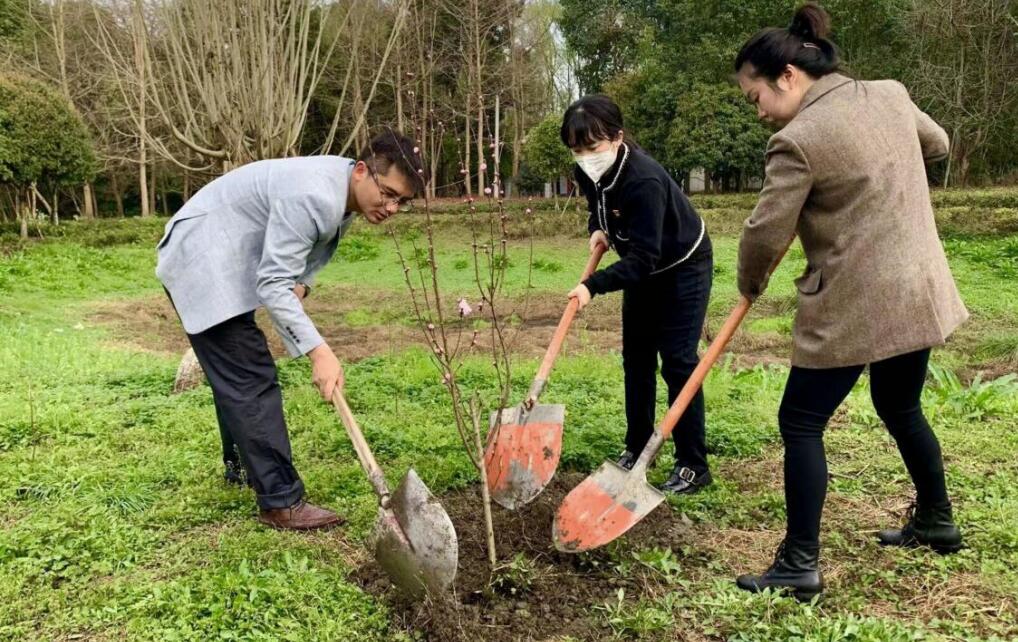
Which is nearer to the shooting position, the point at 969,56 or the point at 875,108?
the point at 875,108

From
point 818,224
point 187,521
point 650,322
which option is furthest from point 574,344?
point 818,224

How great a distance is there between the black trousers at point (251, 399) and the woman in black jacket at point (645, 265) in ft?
4.12

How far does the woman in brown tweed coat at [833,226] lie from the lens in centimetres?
225

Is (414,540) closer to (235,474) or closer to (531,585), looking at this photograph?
(531,585)

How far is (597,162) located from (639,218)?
27cm

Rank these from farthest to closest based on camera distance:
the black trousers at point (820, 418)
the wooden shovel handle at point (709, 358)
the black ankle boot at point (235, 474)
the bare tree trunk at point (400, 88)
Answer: the bare tree trunk at point (400, 88), the black ankle boot at point (235, 474), the wooden shovel handle at point (709, 358), the black trousers at point (820, 418)

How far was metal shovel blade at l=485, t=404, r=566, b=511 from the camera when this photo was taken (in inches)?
125

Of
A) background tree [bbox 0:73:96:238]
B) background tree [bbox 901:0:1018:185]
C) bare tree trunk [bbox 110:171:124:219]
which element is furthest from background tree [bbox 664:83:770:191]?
bare tree trunk [bbox 110:171:124:219]

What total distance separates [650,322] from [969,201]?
44.0 ft

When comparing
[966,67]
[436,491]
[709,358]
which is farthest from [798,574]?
[966,67]

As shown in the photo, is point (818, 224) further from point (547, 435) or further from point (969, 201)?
point (969, 201)

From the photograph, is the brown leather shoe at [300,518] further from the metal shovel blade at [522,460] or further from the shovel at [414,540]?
the metal shovel blade at [522,460]

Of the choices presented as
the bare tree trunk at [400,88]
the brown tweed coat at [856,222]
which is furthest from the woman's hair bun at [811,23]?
the bare tree trunk at [400,88]

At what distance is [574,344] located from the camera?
7.21 metres
